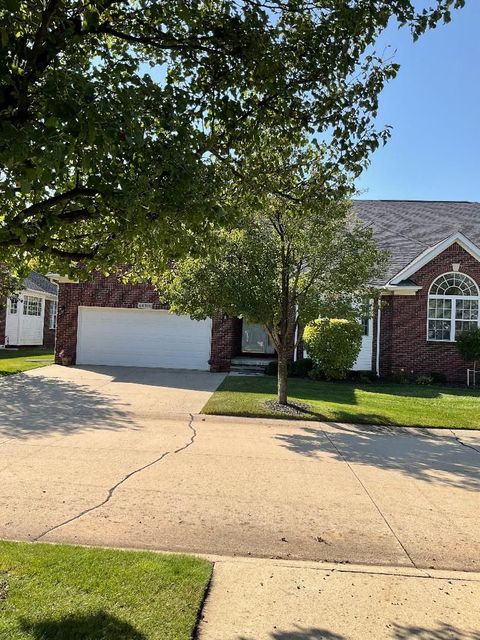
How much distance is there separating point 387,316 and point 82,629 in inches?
683

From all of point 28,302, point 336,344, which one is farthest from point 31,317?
point 336,344

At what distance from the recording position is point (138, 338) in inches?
813

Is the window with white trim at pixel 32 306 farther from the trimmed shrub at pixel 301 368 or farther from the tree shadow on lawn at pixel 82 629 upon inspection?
the tree shadow on lawn at pixel 82 629

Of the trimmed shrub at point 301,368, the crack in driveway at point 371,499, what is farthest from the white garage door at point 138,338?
Result: the crack in driveway at point 371,499

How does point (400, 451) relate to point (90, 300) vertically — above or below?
below

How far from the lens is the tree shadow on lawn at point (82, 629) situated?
289cm

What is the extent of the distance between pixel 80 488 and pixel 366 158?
14.9 ft

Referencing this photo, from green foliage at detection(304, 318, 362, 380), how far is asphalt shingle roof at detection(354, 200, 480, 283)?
3262 millimetres

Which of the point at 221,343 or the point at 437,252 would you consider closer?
the point at 437,252

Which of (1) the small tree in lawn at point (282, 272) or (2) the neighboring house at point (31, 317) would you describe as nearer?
(1) the small tree in lawn at point (282, 272)

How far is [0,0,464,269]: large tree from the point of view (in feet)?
9.21

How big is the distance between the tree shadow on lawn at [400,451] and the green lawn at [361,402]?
35.2 inches

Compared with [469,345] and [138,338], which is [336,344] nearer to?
[469,345]

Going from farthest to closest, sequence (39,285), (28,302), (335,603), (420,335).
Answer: (39,285) → (28,302) → (420,335) → (335,603)
